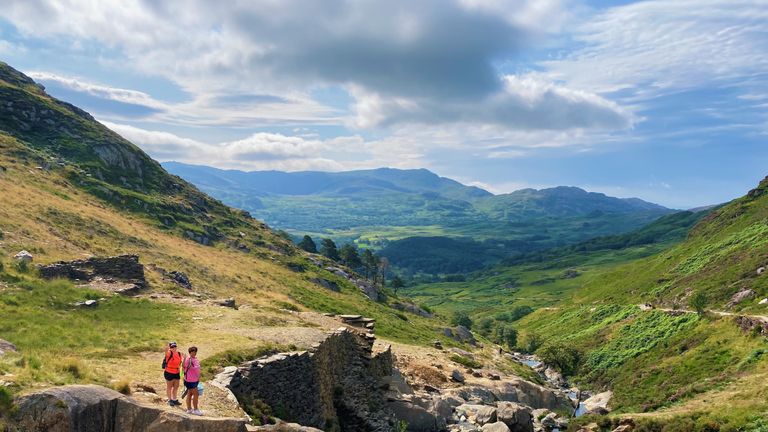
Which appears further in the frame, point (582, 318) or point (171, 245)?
point (582, 318)

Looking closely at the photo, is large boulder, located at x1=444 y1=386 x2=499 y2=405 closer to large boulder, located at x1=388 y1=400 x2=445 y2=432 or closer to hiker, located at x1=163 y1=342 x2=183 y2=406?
large boulder, located at x1=388 y1=400 x2=445 y2=432

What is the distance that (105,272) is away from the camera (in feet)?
161

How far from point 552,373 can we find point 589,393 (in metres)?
16.5

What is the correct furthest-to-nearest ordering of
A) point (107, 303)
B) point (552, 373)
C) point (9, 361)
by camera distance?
point (552, 373) → point (107, 303) → point (9, 361)

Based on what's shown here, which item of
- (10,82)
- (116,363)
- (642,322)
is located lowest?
(642,322)

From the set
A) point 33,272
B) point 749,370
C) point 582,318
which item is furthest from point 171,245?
point 582,318

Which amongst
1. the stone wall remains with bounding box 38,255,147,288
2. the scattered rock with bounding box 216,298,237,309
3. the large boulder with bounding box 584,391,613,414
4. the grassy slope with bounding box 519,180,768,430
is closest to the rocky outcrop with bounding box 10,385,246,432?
the stone wall remains with bounding box 38,255,147,288

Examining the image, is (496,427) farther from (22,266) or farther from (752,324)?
(752,324)

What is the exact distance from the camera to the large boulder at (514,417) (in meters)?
50.1

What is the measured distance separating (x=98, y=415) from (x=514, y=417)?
139 ft

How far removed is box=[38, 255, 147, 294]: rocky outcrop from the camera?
4472 cm

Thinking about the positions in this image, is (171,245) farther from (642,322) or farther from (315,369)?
(642,322)

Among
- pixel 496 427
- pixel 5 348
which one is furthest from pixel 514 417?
pixel 5 348

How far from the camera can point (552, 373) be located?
109 meters
